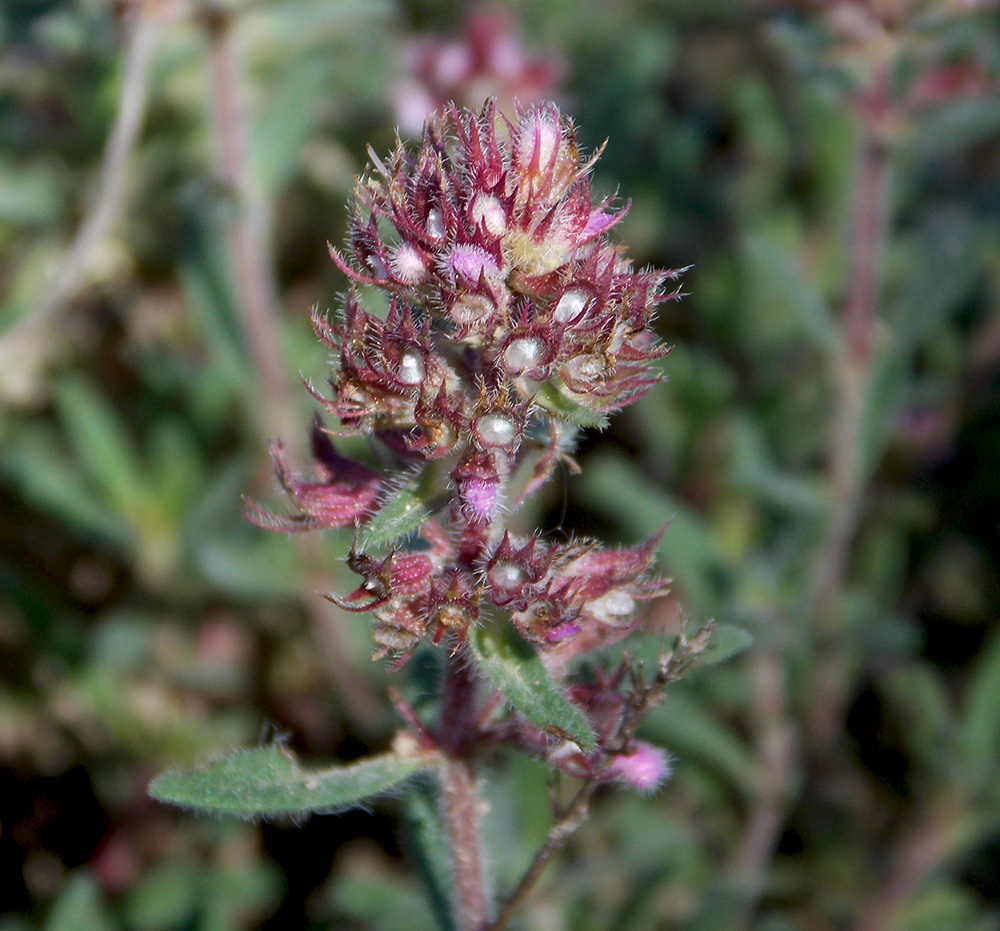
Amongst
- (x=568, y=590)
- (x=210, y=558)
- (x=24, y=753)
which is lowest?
(x=24, y=753)

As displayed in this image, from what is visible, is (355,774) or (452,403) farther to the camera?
(355,774)

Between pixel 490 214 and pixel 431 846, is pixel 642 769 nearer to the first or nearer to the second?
pixel 431 846

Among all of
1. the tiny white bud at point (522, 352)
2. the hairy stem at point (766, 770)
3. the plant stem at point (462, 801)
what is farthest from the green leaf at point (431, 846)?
the hairy stem at point (766, 770)

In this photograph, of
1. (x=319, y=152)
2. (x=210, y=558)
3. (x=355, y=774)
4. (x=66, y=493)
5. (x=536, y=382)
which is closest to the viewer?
(x=536, y=382)

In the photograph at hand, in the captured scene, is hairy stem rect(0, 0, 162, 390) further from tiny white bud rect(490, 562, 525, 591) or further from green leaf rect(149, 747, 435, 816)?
tiny white bud rect(490, 562, 525, 591)

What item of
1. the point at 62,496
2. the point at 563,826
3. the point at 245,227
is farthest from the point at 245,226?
the point at 563,826

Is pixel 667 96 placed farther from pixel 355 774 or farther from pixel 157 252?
pixel 355 774

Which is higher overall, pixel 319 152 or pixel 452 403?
pixel 452 403

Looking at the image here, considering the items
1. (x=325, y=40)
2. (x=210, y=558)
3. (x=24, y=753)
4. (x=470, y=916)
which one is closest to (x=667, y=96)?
(x=325, y=40)
